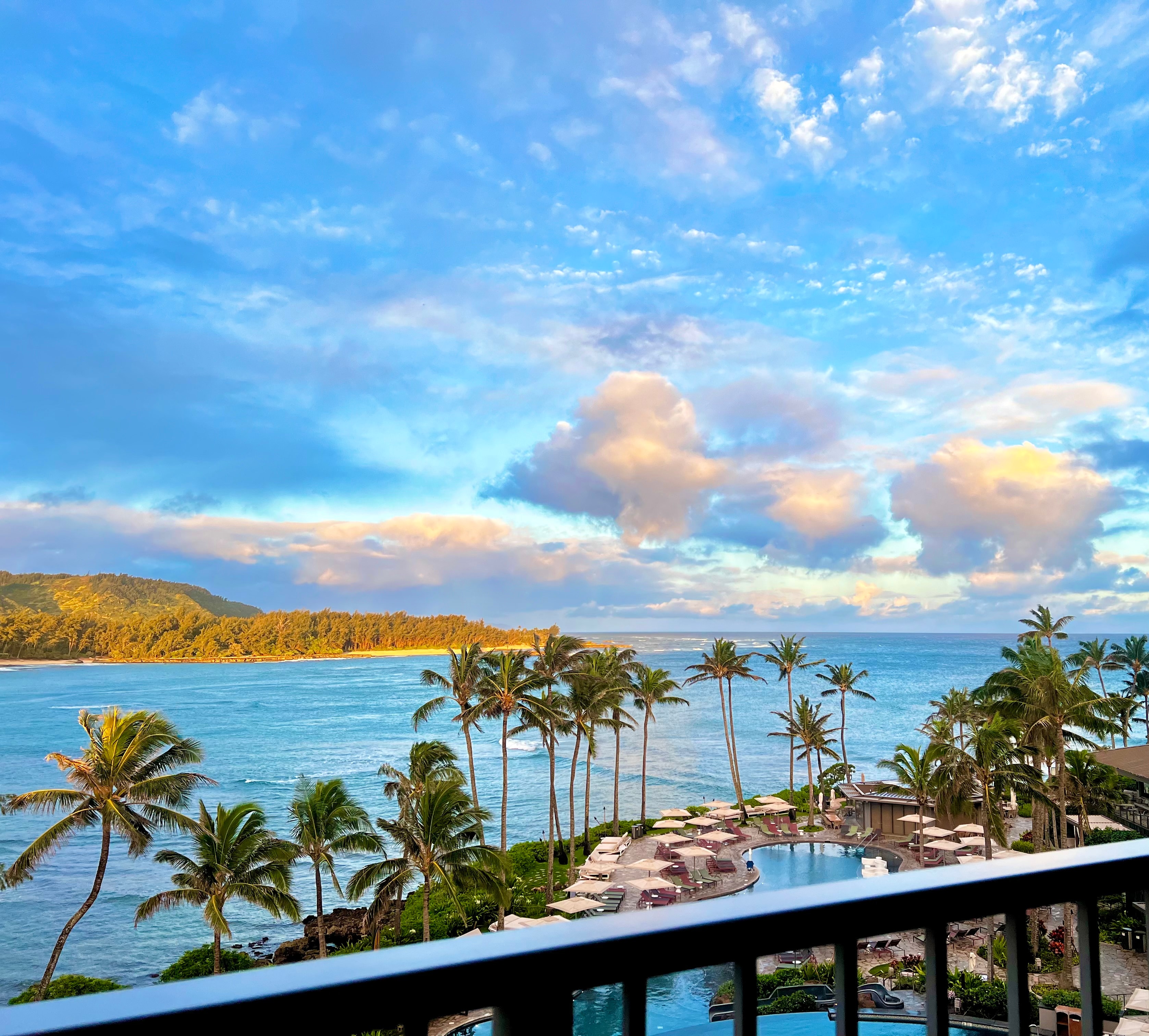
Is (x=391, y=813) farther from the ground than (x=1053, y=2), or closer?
closer

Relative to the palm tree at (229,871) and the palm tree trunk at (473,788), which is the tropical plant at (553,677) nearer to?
the palm tree trunk at (473,788)

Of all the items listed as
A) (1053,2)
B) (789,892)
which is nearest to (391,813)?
(1053,2)

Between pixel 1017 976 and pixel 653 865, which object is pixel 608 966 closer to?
pixel 1017 976

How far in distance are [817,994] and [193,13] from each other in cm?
5841

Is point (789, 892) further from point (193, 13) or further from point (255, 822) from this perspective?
point (193, 13)

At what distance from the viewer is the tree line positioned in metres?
113

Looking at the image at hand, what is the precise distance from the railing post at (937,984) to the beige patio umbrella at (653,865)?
2555cm

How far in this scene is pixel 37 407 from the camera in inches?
4596

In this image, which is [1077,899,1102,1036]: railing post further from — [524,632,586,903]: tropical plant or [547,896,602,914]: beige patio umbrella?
[524,632,586,903]: tropical plant

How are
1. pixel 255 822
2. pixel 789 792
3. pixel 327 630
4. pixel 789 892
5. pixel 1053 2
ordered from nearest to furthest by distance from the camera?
pixel 789 892, pixel 1053 2, pixel 255 822, pixel 789 792, pixel 327 630

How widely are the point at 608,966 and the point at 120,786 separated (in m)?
24.1

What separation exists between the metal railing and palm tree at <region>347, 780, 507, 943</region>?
63.6 feet

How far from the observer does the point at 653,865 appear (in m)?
24.5

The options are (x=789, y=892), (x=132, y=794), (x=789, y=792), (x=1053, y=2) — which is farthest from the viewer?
(x=789, y=792)
